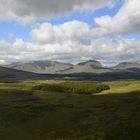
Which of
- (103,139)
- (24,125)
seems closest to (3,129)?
(24,125)

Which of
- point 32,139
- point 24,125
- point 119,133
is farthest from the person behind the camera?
point 24,125

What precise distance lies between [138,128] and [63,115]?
147ft

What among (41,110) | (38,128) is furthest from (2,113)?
(38,128)

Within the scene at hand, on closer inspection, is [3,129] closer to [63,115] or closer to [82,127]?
[82,127]

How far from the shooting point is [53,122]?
76500 millimetres

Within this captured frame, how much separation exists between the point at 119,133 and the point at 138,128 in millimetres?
2914

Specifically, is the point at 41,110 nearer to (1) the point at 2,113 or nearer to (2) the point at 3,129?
(1) the point at 2,113

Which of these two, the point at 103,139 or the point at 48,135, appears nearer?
the point at 103,139

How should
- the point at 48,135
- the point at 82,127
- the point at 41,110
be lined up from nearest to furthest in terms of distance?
1. the point at 48,135
2. the point at 82,127
3. the point at 41,110

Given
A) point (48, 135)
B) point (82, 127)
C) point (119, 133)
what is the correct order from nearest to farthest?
point (119, 133) → point (48, 135) → point (82, 127)

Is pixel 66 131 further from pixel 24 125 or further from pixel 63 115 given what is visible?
pixel 63 115

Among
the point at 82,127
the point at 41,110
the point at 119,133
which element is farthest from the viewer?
the point at 41,110

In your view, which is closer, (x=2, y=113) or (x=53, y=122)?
(x=53, y=122)

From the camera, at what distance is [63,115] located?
291 ft
